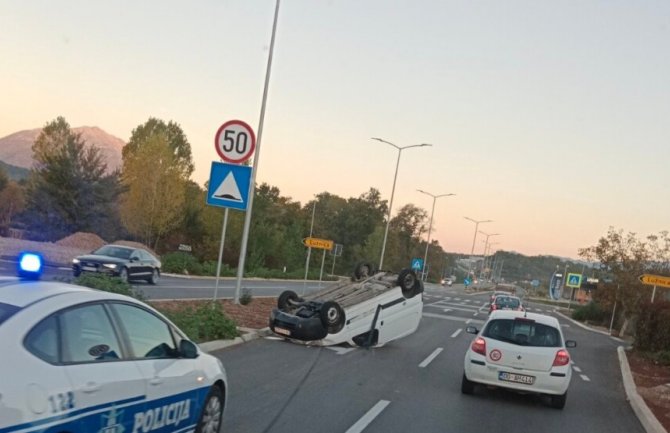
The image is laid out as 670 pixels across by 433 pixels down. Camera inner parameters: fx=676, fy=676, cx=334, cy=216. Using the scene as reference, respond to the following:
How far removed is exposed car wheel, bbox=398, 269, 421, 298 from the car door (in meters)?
11.3

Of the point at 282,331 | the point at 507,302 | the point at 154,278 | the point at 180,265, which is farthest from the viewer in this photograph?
the point at 180,265

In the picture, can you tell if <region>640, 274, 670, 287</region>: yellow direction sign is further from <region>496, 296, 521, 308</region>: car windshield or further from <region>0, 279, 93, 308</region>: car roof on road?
<region>0, 279, 93, 308</region>: car roof on road

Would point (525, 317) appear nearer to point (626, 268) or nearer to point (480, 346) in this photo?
point (480, 346)

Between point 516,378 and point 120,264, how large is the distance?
1770 cm

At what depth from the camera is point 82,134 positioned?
56.6 m

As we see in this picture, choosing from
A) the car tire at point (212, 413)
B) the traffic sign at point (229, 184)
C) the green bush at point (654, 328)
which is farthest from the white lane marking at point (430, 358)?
the car tire at point (212, 413)

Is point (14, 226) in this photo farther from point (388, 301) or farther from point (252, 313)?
point (388, 301)

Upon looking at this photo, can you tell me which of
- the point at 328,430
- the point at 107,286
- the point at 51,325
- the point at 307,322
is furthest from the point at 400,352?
the point at 51,325

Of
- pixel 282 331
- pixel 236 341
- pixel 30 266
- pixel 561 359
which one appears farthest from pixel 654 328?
pixel 30 266

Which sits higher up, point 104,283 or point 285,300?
point 104,283

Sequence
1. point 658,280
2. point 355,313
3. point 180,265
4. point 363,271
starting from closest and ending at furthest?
point 355,313, point 363,271, point 658,280, point 180,265

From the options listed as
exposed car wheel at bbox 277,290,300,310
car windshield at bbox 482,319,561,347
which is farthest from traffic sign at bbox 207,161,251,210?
car windshield at bbox 482,319,561,347

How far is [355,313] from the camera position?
14836 mm

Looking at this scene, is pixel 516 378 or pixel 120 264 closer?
pixel 516 378
